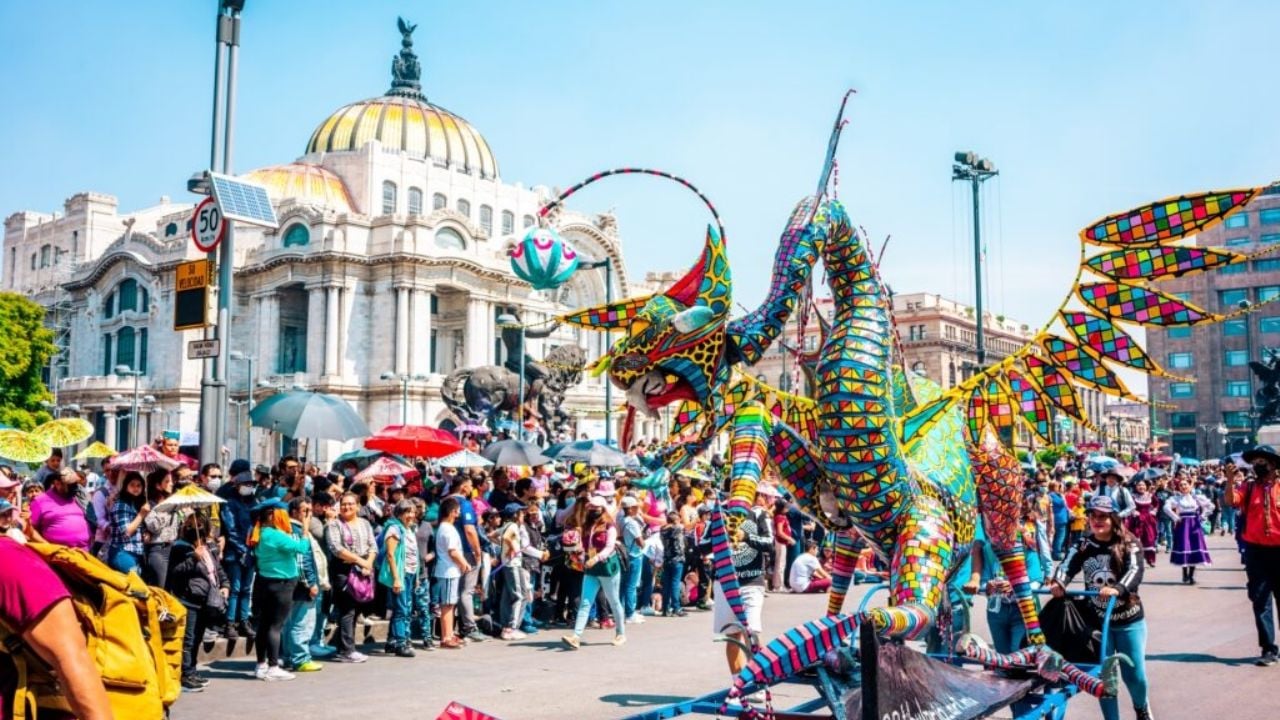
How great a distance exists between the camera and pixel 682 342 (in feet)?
20.0

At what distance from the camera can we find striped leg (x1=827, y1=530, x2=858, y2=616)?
710cm

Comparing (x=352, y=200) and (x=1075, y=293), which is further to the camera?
(x=352, y=200)

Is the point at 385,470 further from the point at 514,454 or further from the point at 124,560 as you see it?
the point at 124,560

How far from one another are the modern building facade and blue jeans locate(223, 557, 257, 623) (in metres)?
71.6

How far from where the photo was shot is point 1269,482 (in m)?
10.1

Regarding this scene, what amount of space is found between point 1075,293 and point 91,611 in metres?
5.87

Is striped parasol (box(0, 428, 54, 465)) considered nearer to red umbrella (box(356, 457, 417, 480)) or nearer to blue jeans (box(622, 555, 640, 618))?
red umbrella (box(356, 457, 417, 480))

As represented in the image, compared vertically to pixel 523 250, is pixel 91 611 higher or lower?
lower

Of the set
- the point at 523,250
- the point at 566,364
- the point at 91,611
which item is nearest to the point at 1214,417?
the point at 566,364

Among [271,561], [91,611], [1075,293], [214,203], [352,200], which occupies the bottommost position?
[271,561]

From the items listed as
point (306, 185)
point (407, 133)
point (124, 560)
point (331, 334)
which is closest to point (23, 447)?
point (124, 560)

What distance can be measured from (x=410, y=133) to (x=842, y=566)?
2896 inches

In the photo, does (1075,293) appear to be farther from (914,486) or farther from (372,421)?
(372,421)

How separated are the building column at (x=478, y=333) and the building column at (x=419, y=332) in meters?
2.52
